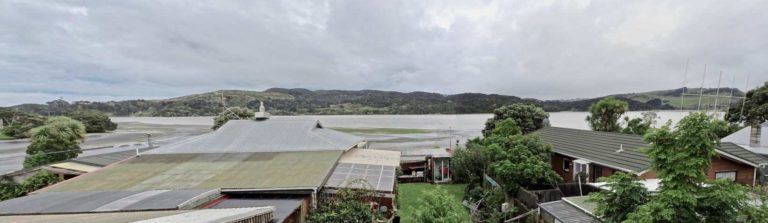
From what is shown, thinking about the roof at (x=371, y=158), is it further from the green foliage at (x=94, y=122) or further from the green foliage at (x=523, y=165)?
the green foliage at (x=94, y=122)

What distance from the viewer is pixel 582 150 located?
17844 millimetres

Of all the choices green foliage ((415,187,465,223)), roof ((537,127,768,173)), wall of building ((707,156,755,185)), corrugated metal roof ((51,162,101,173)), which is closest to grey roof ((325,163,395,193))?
green foliage ((415,187,465,223))

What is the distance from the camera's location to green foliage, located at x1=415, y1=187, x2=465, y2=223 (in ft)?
24.1

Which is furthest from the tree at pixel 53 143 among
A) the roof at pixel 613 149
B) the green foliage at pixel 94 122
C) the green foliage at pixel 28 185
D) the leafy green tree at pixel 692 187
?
the green foliage at pixel 94 122

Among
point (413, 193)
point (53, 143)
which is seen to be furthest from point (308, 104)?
point (413, 193)

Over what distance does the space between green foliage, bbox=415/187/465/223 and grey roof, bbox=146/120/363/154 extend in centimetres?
873

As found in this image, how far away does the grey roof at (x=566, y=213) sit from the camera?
9.03 m

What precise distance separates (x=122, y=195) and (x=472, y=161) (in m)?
17.8

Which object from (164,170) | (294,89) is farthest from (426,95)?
(164,170)

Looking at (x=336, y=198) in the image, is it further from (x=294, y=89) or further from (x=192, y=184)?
(x=294, y=89)

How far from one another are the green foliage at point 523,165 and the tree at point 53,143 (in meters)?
25.8

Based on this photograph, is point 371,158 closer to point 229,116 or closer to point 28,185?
point 28,185

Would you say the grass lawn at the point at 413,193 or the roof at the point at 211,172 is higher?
the roof at the point at 211,172

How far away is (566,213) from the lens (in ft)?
31.8
